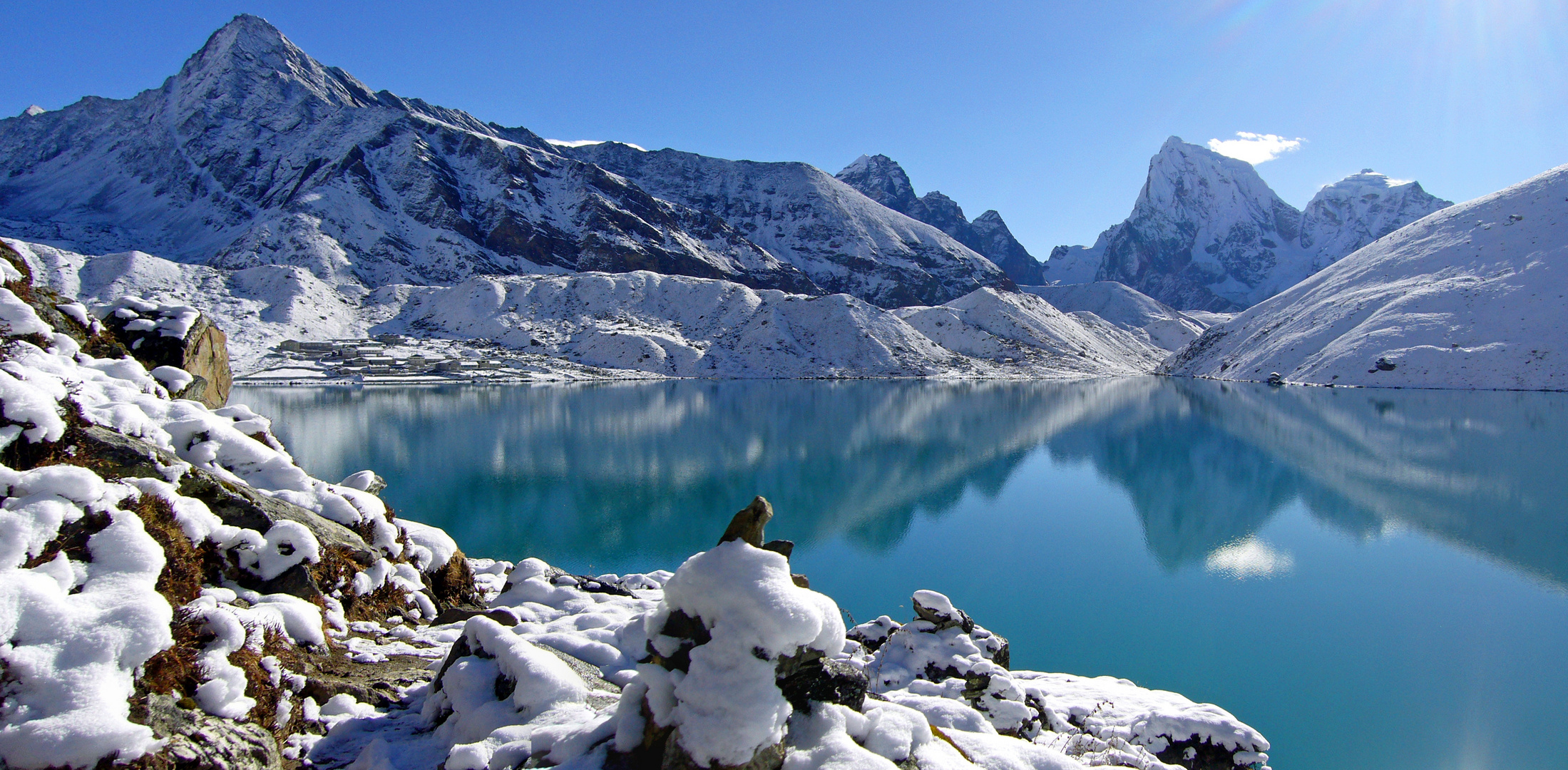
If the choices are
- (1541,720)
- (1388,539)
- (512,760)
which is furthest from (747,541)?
(1388,539)

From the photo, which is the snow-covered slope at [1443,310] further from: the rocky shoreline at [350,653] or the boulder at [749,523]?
the boulder at [749,523]

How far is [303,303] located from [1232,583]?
125 metres

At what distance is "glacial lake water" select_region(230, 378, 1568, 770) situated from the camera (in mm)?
13516

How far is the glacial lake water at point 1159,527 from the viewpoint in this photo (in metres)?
13.5

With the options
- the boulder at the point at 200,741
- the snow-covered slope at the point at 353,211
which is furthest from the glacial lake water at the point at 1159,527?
the snow-covered slope at the point at 353,211

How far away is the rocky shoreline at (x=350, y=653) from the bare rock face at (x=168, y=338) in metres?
2.52

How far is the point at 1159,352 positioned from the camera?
19362 centimetres

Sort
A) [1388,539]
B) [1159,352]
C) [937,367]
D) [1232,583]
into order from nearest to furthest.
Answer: [1232,583] < [1388,539] < [937,367] < [1159,352]

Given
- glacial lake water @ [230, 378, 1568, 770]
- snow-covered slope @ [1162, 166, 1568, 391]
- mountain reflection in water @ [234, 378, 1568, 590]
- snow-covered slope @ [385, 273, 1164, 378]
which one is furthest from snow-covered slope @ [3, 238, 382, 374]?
snow-covered slope @ [1162, 166, 1568, 391]

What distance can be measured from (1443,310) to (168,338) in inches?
4522

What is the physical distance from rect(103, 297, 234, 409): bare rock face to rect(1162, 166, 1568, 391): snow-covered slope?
101986 millimetres

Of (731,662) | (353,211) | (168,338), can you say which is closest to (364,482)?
(168,338)

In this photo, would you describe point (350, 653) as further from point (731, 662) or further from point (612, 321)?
point (612, 321)

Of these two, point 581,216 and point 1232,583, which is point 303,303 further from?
point 1232,583
